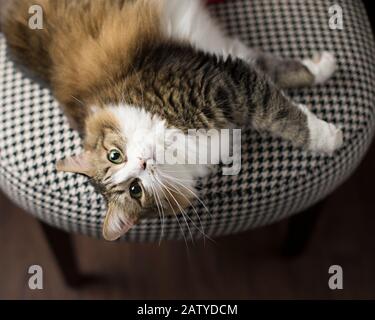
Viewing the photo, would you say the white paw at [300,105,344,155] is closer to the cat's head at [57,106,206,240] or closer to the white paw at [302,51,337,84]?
the white paw at [302,51,337,84]

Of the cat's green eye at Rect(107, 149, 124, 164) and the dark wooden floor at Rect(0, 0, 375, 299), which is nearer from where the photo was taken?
the cat's green eye at Rect(107, 149, 124, 164)

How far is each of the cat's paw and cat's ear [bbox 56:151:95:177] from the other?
0.36 meters

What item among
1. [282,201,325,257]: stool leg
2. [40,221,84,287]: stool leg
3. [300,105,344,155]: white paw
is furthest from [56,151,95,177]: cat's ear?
[282,201,325,257]: stool leg

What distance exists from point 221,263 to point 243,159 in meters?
0.49

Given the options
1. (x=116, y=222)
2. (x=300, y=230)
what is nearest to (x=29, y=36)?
(x=116, y=222)

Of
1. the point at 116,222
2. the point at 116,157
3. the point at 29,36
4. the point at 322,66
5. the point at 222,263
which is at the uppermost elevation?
the point at 29,36

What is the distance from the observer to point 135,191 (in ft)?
2.54

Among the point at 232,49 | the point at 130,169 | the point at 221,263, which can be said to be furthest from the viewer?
the point at 221,263

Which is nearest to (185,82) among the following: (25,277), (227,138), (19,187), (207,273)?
(227,138)

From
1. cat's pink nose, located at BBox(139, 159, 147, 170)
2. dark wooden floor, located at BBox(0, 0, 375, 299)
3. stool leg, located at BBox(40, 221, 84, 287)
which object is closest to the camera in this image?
cat's pink nose, located at BBox(139, 159, 147, 170)

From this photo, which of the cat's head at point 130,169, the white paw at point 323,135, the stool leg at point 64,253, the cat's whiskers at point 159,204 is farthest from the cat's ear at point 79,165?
the white paw at point 323,135

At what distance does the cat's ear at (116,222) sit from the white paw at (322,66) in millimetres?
390

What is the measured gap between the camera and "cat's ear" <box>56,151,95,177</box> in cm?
77

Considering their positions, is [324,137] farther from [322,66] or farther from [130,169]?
[130,169]
